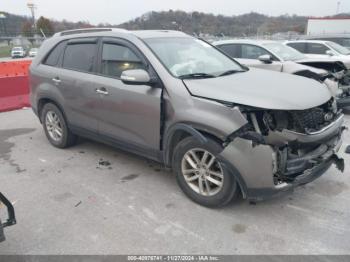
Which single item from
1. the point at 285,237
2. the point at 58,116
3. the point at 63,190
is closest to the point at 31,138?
the point at 58,116

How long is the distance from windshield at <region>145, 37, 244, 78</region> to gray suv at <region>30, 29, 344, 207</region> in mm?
17

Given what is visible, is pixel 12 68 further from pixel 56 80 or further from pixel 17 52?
pixel 17 52

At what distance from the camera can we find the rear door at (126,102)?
3.92 metres

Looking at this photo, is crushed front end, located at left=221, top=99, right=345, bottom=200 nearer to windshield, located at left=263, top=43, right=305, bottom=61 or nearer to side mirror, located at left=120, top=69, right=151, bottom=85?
side mirror, located at left=120, top=69, right=151, bottom=85

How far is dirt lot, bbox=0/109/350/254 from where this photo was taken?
3.06 metres

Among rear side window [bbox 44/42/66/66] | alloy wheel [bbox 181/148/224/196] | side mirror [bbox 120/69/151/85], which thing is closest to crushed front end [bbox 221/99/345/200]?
alloy wheel [bbox 181/148/224/196]

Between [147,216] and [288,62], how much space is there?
5.73 m

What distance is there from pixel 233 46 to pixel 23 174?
629 centimetres

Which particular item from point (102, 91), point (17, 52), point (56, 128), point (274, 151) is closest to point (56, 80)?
point (56, 128)

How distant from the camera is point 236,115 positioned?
3.19m

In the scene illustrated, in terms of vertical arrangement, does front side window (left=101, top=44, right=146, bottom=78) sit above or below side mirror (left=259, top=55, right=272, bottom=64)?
above

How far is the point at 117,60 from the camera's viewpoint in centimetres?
439

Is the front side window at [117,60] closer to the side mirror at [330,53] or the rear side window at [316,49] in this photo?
the side mirror at [330,53]

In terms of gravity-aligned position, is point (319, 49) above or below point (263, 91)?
above
